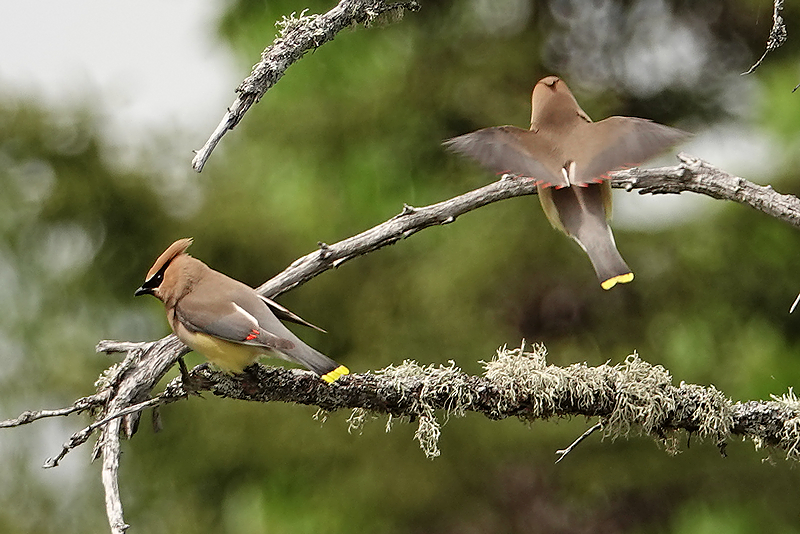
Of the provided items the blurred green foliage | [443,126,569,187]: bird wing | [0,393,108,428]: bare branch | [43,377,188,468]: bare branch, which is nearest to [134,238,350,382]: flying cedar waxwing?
[43,377,188,468]: bare branch

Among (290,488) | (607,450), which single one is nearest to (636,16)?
(607,450)

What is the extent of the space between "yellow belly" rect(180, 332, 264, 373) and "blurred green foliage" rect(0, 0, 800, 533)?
3925mm

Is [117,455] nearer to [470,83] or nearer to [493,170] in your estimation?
[493,170]

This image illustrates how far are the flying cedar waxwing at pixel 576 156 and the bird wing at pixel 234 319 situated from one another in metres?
0.70

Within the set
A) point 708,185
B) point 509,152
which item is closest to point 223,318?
point 509,152

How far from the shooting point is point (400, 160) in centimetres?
805

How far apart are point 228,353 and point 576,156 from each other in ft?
3.72

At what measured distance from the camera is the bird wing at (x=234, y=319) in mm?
3150

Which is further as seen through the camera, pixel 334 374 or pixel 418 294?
pixel 418 294

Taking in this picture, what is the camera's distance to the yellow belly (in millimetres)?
3137

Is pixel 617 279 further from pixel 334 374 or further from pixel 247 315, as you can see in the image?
pixel 247 315

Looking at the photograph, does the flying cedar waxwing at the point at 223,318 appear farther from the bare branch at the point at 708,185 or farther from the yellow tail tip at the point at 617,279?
the bare branch at the point at 708,185

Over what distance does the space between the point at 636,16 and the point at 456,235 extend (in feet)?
5.93

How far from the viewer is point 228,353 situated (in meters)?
3.15
